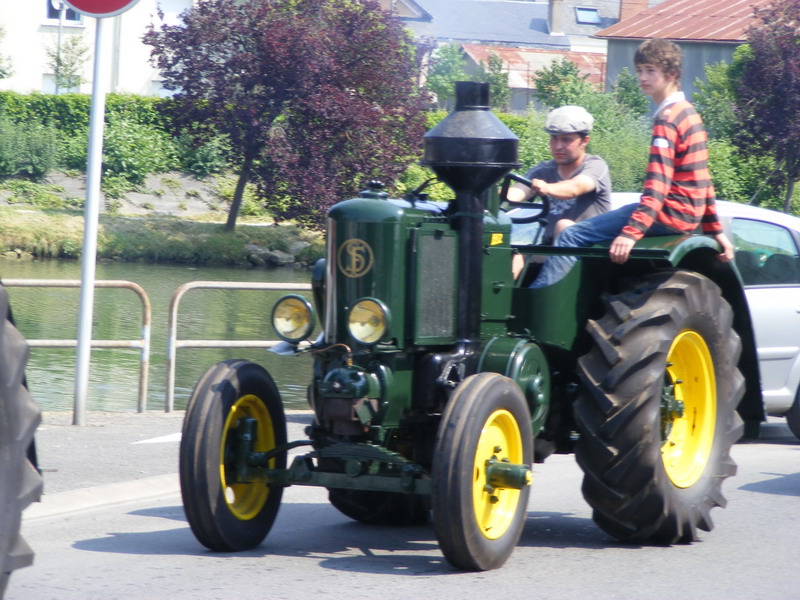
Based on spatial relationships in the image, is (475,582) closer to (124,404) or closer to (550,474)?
(550,474)

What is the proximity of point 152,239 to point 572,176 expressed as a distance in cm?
2899

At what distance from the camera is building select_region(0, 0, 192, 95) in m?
52.3

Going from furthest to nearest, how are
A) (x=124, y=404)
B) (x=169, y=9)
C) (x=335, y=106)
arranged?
(x=169, y=9)
(x=335, y=106)
(x=124, y=404)

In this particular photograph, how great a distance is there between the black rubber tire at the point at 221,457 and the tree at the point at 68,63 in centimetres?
4474

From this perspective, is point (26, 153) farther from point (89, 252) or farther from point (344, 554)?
point (344, 554)

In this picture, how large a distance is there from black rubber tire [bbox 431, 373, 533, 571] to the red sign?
15.4 feet

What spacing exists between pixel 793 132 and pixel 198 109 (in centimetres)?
1771

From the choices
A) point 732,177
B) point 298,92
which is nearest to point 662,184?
point 732,177

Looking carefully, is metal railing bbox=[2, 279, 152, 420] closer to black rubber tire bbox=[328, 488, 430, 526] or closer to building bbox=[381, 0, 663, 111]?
black rubber tire bbox=[328, 488, 430, 526]


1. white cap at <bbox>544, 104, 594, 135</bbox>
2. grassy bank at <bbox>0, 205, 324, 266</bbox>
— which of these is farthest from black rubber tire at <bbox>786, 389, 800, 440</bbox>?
grassy bank at <bbox>0, 205, 324, 266</bbox>

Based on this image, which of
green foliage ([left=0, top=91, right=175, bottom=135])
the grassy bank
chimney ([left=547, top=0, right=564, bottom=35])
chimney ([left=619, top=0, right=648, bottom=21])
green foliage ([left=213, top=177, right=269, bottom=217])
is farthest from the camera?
chimney ([left=547, top=0, right=564, bottom=35])

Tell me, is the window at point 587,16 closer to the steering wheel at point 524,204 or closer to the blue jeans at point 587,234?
the steering wheel at point 524,204

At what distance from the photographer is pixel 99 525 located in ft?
21.4

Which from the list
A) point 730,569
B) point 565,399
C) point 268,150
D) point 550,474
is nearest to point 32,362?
point 550,474
